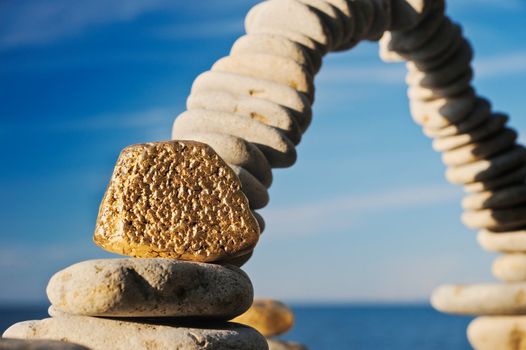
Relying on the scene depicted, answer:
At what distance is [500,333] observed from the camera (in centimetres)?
432

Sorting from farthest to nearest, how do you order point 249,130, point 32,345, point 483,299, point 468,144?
A: point 468,144 < point 483,299 < point 249,130 < point 32,345

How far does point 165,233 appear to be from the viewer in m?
2.40

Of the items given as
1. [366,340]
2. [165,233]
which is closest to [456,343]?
[366,340]

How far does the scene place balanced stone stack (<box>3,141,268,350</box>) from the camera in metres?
2.19

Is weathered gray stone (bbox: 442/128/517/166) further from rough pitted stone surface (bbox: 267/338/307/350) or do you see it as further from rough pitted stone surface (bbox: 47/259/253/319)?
rough pitted stone surface (bbox: 47/259/253/319)

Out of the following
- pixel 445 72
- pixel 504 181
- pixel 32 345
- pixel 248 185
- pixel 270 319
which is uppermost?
pixel 445 72

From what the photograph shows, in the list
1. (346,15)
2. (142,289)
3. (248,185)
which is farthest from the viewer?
(346,15)

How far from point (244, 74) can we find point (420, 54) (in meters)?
1.52

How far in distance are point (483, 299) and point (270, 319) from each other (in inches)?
45.2

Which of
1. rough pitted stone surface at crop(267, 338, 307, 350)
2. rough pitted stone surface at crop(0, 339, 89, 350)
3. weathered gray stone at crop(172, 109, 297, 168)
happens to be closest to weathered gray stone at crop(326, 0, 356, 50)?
weathered gray stone at crop(172, 109, 297, 168)

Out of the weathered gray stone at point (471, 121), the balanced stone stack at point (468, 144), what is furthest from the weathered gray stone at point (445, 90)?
the weathered gray stone at point (471, 121)

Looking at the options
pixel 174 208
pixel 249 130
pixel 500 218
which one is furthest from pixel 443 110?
pixel 174 208

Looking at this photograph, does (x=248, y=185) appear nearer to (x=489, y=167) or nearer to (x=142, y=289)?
(x=142, y=289)

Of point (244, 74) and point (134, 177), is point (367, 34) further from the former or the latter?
point (134, 177)
